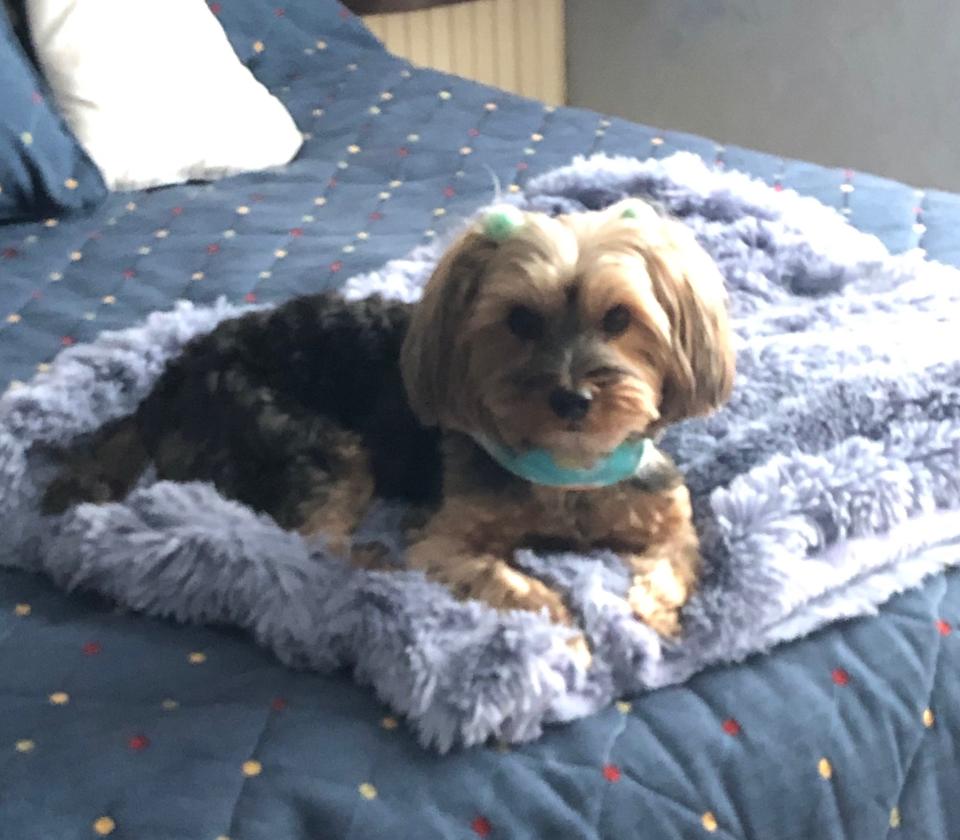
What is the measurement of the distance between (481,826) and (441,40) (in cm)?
288

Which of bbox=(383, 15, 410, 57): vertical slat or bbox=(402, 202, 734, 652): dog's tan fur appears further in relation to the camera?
bbox=(383, 15, 410, 57): vertical slat

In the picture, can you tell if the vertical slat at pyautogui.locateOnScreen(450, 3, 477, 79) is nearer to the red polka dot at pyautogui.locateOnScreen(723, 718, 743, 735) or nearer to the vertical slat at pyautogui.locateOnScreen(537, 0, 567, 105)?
the vertical slat at pyautogui.locateOnScreen(537, 0, 567, 105)

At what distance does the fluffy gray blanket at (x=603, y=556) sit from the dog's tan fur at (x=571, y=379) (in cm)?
5

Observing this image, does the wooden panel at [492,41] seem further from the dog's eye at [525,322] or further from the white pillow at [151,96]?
the dog's eye at [525,322]

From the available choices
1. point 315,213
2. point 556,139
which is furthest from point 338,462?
point 556,139

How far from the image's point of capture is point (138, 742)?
0.98 m

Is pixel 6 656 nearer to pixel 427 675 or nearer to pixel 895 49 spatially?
pixel 427 675

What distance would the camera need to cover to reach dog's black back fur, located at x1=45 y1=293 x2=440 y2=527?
1.34 meters

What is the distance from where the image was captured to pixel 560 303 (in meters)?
1.18

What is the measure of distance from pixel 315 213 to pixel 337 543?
36.8 inches

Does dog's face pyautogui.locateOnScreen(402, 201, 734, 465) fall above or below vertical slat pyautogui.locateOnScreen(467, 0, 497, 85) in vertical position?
above

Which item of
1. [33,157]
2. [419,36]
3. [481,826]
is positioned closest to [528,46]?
[419,36]

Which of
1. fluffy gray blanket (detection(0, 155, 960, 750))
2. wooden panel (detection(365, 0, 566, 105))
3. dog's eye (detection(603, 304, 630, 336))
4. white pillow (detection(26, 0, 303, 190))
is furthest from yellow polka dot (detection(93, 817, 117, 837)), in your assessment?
wooden panel (detection(365, 0, 566, 105))

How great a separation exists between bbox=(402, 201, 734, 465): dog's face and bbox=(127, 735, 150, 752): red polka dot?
1.46 feet
